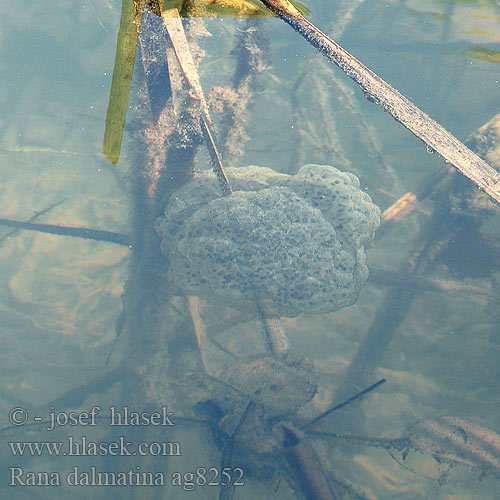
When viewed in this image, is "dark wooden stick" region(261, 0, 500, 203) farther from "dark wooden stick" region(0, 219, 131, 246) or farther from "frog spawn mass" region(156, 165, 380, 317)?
"dark wooden stick" region(0, 219, 131, 246)

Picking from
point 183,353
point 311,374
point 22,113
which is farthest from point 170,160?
point 22,113

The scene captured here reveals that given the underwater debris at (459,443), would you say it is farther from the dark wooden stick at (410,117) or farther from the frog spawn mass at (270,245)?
the dark wooden stick at (410,117)

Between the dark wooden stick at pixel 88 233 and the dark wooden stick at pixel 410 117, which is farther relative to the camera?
the dark wooden stick at pixel 88 233

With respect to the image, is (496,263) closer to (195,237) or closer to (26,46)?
(195,237)

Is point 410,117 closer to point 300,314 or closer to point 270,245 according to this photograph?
point 270,245

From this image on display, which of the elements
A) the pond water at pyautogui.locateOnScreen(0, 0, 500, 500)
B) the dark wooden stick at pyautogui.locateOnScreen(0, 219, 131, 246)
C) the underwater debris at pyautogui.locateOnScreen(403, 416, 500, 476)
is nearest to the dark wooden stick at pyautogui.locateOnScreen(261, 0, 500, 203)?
the pond water at pyautogui.locateOnScreen(0, 0, 500, 500)

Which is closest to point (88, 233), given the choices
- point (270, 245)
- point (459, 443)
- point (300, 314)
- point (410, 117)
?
point (270, 245)

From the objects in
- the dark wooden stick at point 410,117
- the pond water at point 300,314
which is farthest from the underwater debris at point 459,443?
the dark wooden stick at point 410,117
